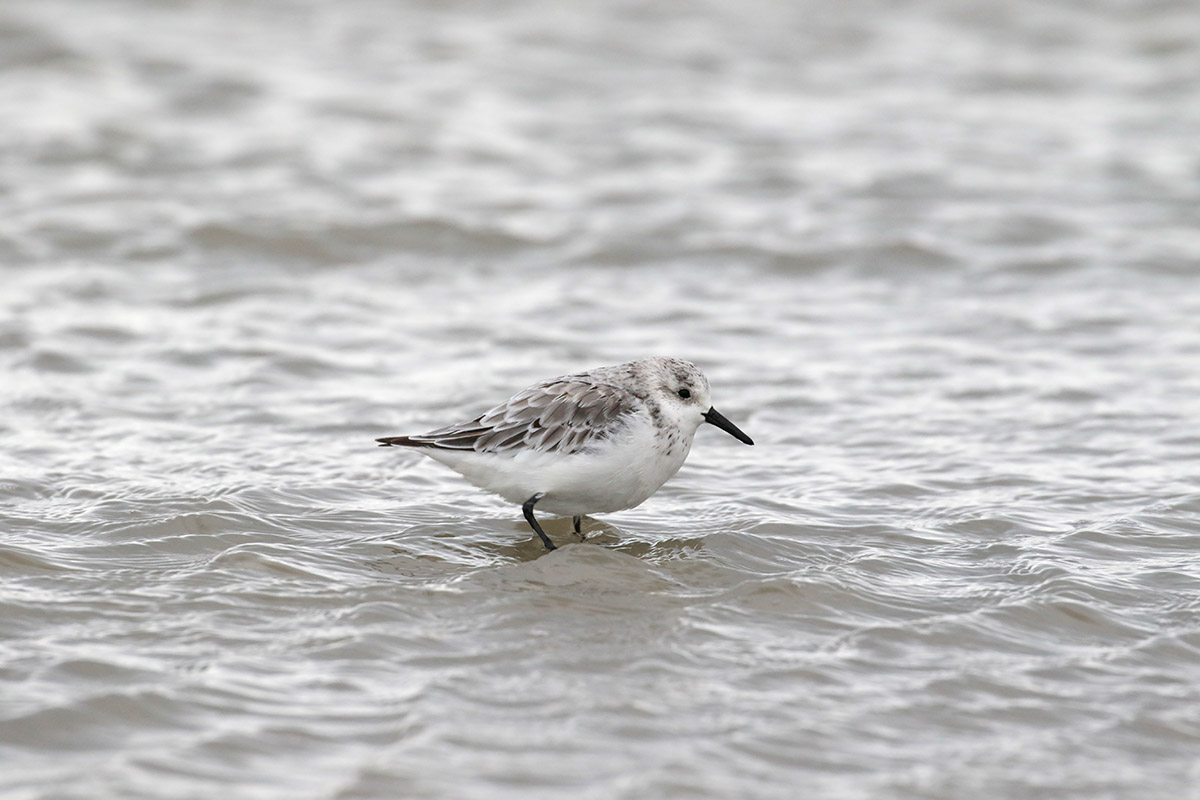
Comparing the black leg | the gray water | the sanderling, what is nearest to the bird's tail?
the sanderling

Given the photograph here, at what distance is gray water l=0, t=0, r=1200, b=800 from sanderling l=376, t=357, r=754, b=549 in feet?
1.02

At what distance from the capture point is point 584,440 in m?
6.25

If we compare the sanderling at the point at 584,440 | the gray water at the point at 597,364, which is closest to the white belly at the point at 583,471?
the sanderling at the point at 584,440

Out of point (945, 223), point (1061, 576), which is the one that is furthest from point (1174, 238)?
point (1061, 576)

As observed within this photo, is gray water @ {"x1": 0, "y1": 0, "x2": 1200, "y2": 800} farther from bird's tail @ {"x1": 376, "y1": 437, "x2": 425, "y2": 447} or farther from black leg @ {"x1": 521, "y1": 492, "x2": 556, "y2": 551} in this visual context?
bird's tail @ {"x1": 376, "y1": 437, "x2": 425, "y2": 447}

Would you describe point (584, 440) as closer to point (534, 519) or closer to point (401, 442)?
point (534, 519)

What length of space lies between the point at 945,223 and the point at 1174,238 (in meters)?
1.80

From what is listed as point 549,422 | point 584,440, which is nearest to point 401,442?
point 549,422

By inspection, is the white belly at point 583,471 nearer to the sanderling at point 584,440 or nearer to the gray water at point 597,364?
the sanderling at point 584,440

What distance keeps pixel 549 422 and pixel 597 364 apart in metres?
2.76

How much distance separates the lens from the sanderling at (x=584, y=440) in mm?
6211

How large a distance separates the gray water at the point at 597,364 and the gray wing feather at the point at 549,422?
493 mm

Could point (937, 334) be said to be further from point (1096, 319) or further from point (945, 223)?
point (945, 223)

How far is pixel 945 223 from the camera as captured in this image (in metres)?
12.1
